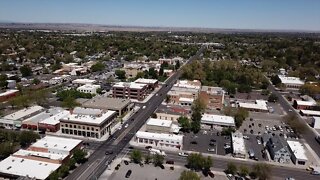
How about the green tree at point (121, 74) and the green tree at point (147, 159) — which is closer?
the green tree at point (147, 159)

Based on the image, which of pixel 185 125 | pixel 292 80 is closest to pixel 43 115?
pixel 185 125

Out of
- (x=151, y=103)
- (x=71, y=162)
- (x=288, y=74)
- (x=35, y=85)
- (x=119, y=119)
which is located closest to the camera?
(x=71, y=162)

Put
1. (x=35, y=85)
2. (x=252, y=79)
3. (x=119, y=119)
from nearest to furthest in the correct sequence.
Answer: (x=119, y=119) → (x=35, y=85) → (x=252, y=79)

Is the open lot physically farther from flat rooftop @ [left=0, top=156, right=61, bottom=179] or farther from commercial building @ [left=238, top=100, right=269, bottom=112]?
commercial building @ [left=238, top=100, right=269, bottom=112]

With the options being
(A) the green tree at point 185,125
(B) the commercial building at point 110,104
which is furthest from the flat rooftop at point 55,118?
(A) the green tree at point 185,125

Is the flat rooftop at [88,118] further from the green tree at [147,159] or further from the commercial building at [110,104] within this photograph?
the green tree at [147,159]

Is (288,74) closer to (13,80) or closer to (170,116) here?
(170,116)

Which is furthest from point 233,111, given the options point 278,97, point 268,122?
point 278,97
